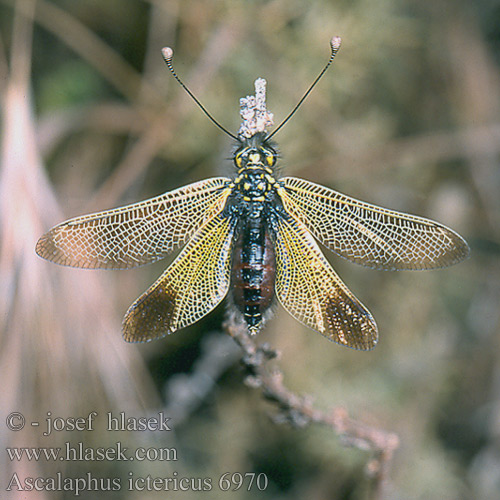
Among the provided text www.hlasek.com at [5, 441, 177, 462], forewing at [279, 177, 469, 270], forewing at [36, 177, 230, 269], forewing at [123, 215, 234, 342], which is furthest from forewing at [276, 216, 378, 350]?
text www.hlasek.com at [5, 441, 177, 462]

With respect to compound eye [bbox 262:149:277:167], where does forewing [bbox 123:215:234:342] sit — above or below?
below

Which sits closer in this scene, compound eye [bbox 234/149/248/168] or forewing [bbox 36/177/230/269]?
forewing [bbox 36/177/230/269]

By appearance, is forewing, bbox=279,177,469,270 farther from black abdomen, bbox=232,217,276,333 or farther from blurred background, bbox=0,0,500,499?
blurred background, bbox=0,0,500,499

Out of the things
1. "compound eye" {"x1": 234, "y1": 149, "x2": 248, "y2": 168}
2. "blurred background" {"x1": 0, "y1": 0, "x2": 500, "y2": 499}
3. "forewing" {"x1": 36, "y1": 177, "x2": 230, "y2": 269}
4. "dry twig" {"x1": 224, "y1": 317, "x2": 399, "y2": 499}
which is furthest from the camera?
"blurred background" {"x1": 0, "y1": 0, "x2": 500, "y2": 499}

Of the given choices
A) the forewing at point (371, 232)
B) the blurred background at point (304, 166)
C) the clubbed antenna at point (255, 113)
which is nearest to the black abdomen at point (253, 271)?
the forewing at point (371, 232)

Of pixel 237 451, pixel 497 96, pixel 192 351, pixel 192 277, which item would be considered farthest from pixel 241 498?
pixel 497 96

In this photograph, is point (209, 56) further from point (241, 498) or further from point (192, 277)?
point (241, 498)
